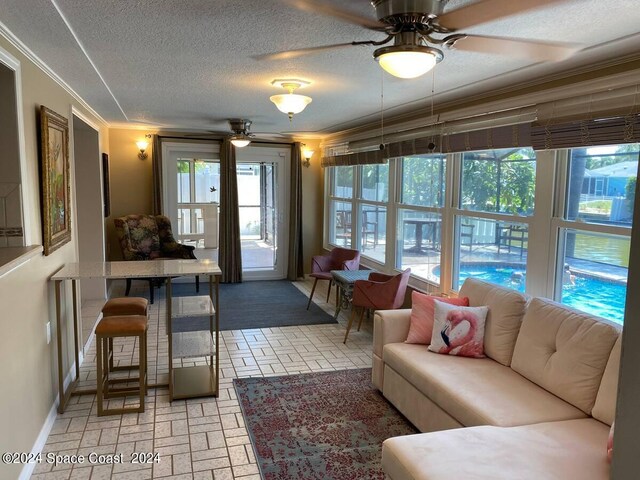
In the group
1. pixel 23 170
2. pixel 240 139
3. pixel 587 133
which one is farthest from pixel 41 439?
pixel 240 139

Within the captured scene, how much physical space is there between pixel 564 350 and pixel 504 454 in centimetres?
85

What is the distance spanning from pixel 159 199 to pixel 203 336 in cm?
380

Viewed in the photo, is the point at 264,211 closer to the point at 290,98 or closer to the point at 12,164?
the point at 290,98

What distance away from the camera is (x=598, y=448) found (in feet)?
6.89

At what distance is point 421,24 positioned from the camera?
193cm

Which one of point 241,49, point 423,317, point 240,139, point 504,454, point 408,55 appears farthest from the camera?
point 240,139

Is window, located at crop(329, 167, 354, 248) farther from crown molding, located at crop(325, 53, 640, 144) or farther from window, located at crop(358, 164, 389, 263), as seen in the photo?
crown molding, located at crop(325, 53, 640, 144)

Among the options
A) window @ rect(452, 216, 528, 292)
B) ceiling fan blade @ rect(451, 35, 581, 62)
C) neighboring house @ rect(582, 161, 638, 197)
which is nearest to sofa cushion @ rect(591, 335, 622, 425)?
neighboring house @ rect(582, 161, 638, 197)

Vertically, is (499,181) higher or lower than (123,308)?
higher

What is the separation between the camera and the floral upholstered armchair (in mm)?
6379

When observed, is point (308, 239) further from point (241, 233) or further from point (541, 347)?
point (541, 347)

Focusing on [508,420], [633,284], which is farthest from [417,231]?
[633,284]

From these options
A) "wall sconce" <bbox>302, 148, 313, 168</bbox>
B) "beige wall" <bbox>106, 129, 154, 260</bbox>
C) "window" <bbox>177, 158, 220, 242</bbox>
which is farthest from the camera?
"wall sconce" <bbox>302, 148, 313, 168</bbox>

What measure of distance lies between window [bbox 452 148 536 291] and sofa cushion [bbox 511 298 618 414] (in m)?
0.83
